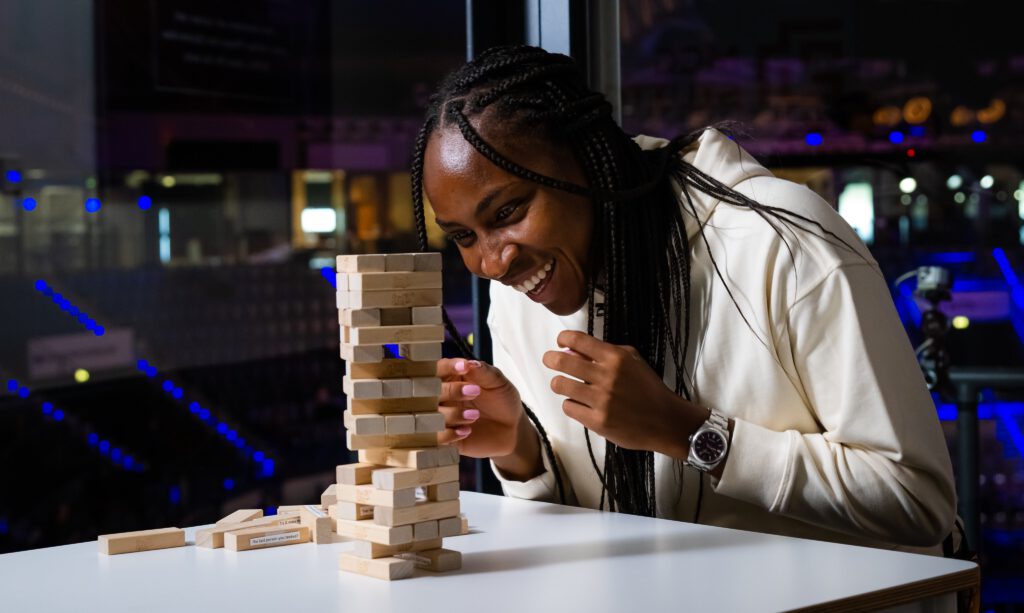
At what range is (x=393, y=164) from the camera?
3436 mm

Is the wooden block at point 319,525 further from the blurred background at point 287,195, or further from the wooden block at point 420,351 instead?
the blurred background at point 287,195

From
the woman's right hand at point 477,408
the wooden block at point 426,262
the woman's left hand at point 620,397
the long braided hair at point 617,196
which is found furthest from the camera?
the long braided hair at point 617,196

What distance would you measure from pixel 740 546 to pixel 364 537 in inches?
16.2

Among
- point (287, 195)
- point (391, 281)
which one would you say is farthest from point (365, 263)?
point (287, 195)

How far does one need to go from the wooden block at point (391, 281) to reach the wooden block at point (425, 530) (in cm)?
26

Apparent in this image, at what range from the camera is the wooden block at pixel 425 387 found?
128 cm

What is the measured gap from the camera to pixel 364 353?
1265 mm

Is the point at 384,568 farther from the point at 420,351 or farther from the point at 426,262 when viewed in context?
the point at 426,262

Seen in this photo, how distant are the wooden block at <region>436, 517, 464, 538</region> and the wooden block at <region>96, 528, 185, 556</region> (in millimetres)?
354

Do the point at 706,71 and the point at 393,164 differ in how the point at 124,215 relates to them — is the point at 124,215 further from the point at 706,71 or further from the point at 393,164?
the point at 706,71

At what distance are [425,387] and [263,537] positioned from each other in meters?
0.28

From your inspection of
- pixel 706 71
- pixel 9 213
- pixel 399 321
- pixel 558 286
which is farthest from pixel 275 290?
pixel 399 321

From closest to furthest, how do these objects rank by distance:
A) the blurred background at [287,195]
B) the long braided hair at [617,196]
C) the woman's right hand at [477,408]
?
the woman's right hand at [477,408] < the long braided hair at [617,196] < the blurred background at [287,195]

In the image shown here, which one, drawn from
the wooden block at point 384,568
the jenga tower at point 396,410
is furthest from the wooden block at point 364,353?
the wooden block at point 384,568
